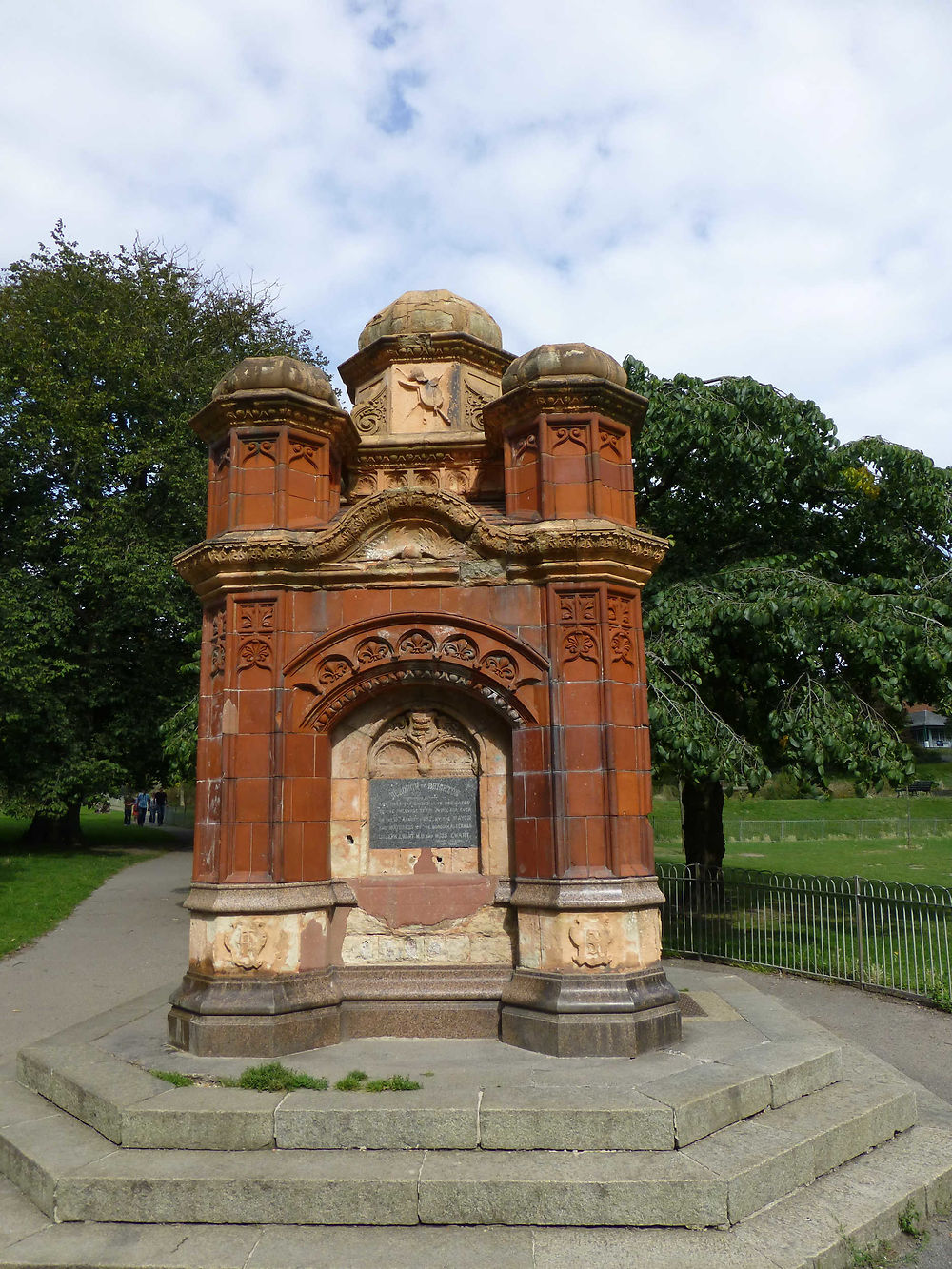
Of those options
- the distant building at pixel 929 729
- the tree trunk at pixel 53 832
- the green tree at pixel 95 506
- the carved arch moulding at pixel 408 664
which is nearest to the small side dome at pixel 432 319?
the carved arch moulding at pixel 408 664

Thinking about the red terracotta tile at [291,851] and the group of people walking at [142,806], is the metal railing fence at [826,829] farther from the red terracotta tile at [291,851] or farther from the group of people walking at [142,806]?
the red terracotta tile at [291,851]

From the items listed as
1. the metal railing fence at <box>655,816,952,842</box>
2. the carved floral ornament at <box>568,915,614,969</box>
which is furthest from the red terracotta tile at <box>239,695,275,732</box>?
the metal railing fence at <box>655,816,952,842</box>

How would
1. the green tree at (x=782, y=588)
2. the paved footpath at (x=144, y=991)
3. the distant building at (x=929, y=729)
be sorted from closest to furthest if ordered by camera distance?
the paved footpath at (x=144, y=991), the green tree at (x=782, y=588), the distant building at (x=929, y=729)

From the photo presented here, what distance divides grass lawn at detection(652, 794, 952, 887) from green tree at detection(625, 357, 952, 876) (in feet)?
31.5

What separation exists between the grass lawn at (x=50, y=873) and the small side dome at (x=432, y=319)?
32.7 feet

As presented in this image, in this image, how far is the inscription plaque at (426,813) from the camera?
277 inches

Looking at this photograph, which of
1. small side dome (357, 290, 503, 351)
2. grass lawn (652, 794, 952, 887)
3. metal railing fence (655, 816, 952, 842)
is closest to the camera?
small side dome (357, 290, 503, 351)

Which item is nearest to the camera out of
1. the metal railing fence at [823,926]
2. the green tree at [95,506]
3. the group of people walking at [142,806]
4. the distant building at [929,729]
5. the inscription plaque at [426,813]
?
the inscription plaque at [426,813]

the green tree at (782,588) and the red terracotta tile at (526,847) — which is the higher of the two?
the green tree at (782,588)

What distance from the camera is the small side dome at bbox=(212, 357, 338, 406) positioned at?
7113mm

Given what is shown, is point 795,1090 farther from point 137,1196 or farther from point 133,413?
point 133,413

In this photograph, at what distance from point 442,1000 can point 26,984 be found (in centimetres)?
688

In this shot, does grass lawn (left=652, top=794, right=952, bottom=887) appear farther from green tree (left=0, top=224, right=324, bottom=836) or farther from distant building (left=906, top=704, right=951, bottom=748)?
distant building (left=906, top=704, right=951, bottom=748)

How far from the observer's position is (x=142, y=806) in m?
43.0
